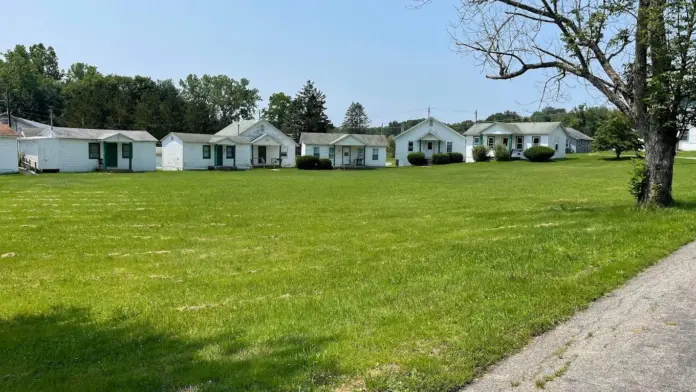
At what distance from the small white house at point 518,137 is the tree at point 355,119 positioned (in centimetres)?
4774

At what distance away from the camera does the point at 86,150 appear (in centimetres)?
3909

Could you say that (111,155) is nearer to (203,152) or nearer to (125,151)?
(125,151)

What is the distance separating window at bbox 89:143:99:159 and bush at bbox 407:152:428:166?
30001 millimetres

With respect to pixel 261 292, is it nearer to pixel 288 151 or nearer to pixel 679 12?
pixel 679 12

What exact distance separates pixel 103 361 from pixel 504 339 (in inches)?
136

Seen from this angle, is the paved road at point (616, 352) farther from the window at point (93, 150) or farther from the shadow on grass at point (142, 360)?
the window at point (93, 150)

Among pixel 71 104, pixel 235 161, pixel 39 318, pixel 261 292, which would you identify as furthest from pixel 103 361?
pixel 71 104

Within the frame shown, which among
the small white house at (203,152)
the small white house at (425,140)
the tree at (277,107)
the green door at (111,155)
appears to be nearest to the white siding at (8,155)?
the green door at (111,155)

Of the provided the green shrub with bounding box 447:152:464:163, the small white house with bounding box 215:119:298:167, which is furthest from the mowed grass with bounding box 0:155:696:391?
Answer: the green shrub with bounding box 447:152:464:163

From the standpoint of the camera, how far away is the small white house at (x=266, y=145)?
51562 mm

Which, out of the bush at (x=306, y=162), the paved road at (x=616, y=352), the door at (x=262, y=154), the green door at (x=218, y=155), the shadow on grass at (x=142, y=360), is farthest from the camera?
the door at (x=262, y=154)

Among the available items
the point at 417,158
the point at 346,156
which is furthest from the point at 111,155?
the point at 417,158

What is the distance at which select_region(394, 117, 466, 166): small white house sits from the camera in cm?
5859

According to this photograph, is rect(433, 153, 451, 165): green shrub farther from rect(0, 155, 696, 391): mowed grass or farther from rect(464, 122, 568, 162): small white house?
rect(0, 155, 696, 391): mowed grass
